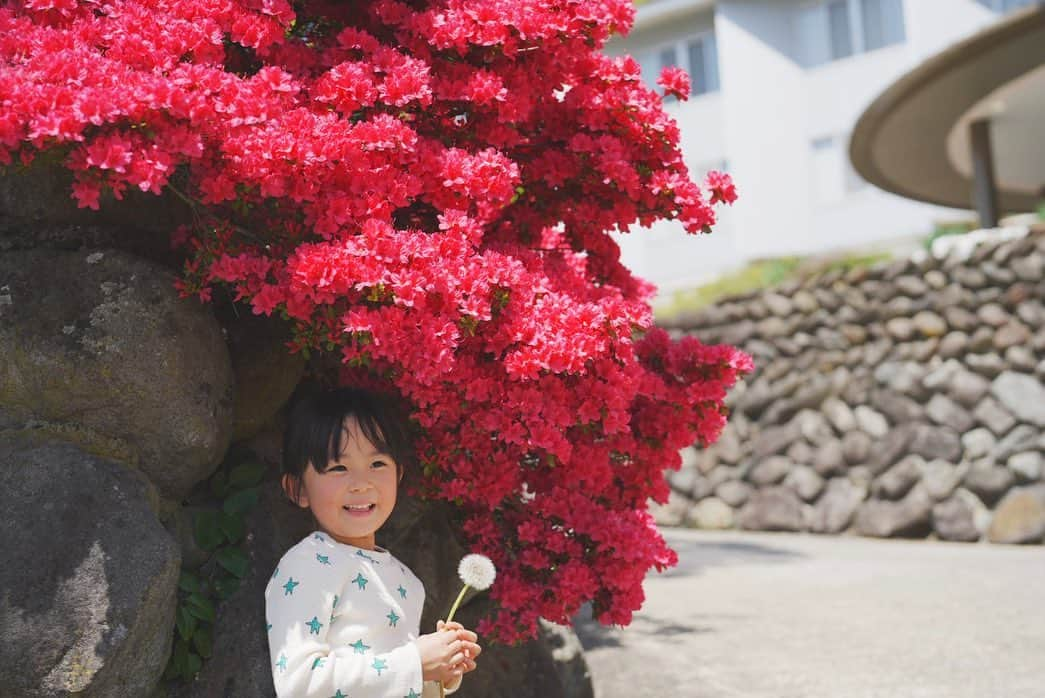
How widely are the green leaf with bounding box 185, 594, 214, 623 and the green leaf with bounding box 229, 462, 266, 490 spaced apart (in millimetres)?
378

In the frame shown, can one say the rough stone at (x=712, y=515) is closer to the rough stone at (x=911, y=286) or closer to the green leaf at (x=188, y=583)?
the rough stone at (x=911, y=286)

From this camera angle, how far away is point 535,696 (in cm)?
377

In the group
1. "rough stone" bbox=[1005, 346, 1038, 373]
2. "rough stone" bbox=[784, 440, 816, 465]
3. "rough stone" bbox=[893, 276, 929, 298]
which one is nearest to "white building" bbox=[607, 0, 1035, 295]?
"rough stone" bbox=[893, 276, 929, 298]

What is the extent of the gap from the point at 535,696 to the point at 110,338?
196 centimetres

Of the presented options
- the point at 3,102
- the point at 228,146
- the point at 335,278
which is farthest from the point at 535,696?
the point at 3,102

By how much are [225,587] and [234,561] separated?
75mm

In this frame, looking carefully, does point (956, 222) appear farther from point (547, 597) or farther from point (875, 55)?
point (547, 597)

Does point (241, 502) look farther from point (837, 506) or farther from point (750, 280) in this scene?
point (750, 280)

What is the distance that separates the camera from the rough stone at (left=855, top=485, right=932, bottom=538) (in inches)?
384

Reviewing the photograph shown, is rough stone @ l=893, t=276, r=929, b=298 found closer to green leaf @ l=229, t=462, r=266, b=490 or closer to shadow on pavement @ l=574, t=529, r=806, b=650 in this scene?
shadow on pavement @ l=574, t=529, r=806, b=650

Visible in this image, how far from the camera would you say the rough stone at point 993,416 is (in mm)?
9773

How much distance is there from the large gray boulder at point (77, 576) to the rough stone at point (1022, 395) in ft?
29.1

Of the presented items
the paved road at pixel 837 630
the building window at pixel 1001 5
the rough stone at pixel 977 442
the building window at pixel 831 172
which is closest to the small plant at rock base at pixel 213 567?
the paved road at pixel 837 630

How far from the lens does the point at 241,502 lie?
10.1ft
